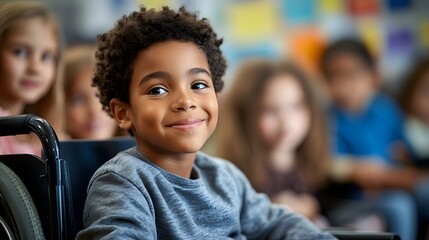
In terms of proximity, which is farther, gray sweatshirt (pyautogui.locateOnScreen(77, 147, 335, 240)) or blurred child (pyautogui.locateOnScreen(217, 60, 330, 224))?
Result: blurred child (pyautogui.locateOnScreen(217, 60, 330, 224))

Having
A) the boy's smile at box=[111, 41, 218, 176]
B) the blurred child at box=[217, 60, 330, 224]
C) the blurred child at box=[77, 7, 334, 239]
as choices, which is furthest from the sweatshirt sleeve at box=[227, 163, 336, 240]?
the blurred child at box=[217, 60, 330, 224]

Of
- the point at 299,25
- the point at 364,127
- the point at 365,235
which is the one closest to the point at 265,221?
the point at 365,235

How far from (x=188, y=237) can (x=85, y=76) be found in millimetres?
1231

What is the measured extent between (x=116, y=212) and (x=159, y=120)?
156 millimetres

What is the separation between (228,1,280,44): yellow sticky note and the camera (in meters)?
3.37

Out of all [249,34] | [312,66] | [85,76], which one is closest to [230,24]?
[249,34]

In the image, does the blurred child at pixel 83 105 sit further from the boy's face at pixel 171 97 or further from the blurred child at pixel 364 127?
the blurred child at pixel 364 127

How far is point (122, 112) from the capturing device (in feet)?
3.94

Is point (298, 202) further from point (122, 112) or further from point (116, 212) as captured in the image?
point (116, 212)

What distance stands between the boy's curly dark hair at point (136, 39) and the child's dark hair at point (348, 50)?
229cm

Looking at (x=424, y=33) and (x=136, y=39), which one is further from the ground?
(x=424, y=33)

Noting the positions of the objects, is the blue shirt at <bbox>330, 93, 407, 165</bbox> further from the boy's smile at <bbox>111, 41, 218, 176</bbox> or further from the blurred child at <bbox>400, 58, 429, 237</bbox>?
the boy's smile at <bbox>111, 41, 218, 176</bbox>

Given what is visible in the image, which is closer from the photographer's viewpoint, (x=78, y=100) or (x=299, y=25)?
(x=78, y=100)

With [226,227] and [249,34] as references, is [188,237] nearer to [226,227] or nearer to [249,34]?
[226,227]
